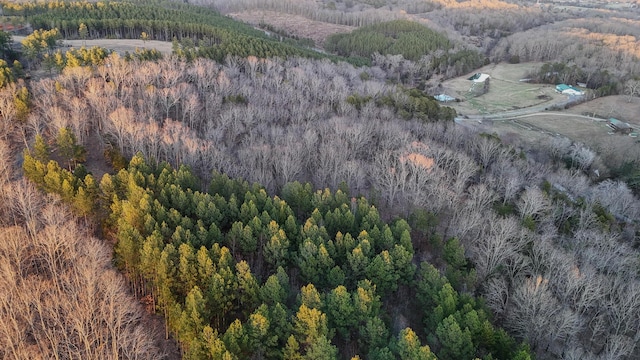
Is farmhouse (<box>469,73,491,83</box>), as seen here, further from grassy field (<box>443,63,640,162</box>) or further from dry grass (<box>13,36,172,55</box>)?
dry grass (<box>13,36,172,55</box>)

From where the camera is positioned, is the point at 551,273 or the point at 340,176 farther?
the point at 340,176

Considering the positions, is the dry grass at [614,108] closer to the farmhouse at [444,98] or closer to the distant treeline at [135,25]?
the farmhouse at [444,98]

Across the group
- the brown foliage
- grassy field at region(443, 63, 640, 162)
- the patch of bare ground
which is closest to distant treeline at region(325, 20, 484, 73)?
grassy field at region(443, 63, 640, 162)

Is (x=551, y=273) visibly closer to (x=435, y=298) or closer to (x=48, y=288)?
(x=435, y=298)

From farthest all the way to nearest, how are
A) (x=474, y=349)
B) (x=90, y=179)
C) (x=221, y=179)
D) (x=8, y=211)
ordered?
(x=221, y=179) → (x=90, y=179) → (x=8, y=211) → (x=474, y=349)

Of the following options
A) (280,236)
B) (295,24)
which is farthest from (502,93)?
(280,236)

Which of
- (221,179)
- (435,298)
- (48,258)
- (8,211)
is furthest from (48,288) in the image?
(435,298)

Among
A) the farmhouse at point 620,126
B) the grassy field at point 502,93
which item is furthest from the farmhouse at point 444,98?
the farmhouse at point 620,126
